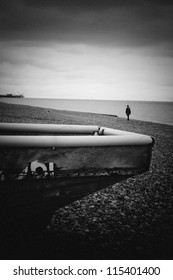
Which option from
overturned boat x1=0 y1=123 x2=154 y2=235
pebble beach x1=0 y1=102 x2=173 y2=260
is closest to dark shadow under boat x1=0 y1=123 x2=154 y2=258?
overturned boat x1=0 y1=123 x2=154 y2=235

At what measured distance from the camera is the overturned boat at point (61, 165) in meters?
1.88

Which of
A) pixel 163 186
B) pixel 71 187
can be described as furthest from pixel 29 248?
pixel 163 186

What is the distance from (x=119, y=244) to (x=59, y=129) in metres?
1.71

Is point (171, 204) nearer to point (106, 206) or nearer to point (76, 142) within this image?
point (106, 206)

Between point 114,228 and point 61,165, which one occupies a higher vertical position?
point 61,165

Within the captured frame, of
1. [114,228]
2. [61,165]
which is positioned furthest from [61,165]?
[114,228]

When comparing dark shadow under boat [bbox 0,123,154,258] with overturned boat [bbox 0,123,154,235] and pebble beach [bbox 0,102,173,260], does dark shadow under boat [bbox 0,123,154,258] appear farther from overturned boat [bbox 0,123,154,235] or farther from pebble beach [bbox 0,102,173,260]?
pebble beach [bbox 0,102,173,260]

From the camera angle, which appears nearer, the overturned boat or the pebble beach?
the overturned boat

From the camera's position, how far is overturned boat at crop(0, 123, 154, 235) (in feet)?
6.17

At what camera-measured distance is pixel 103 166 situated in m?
2.11

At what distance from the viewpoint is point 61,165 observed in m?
2.03

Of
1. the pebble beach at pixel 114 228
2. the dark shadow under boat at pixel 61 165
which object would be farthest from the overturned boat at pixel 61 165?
the pebble beach at pixel 114 228

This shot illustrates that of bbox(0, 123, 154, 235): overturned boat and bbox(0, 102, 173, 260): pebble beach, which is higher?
bbox(0, 123, 154, 235): overturned boat

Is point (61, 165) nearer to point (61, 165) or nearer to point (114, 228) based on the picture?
point (61, 165)
